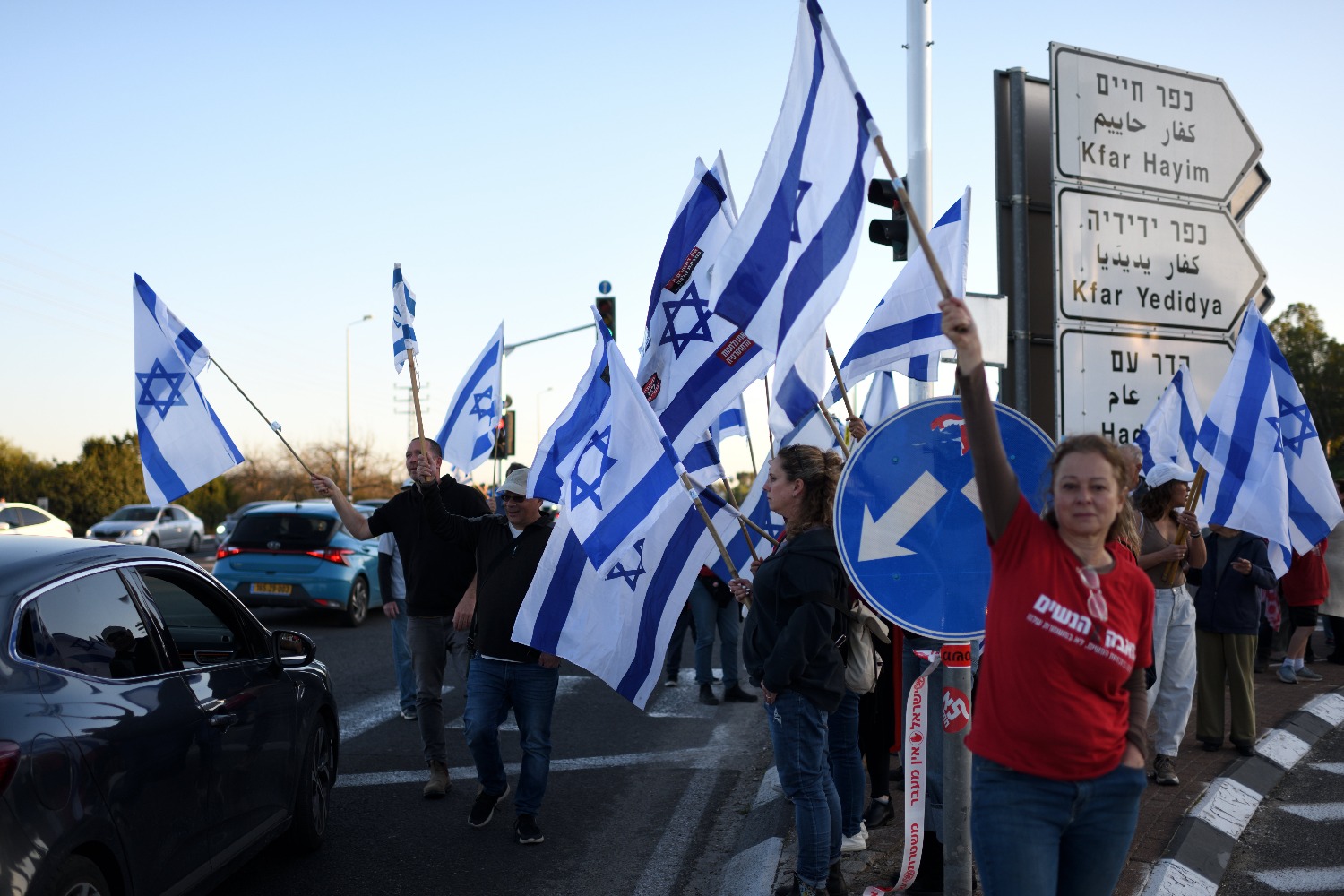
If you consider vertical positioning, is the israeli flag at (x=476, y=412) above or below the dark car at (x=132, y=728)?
above

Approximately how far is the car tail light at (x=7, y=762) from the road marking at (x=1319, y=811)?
5.93 meters

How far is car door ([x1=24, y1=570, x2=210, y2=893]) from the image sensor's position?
3.55 meters

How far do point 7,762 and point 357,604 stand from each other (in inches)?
503

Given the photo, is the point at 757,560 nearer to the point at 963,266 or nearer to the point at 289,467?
the point at 963,266

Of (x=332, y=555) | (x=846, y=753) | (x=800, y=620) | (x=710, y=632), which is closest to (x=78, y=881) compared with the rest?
(x=800, y=620)

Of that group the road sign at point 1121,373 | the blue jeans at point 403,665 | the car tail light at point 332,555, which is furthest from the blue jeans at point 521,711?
the car tail light at point 332,555

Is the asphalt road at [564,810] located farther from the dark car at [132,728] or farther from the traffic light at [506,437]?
the traffic light at [506,437]

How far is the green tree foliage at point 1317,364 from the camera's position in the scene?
46469 mm

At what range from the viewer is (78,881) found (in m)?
3.36

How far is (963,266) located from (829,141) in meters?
1.59

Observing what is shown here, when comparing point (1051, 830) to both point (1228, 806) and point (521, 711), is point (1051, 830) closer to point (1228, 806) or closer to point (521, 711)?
point (521, 711)

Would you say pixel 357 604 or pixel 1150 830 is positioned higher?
pixel 1150 830

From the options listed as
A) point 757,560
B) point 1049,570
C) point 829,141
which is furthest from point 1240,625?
point 1049,570

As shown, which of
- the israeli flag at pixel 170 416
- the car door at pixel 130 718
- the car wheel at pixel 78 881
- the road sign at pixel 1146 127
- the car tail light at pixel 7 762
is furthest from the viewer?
the israeli flag at pixel 170 416
